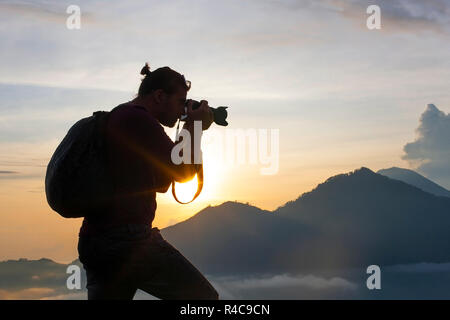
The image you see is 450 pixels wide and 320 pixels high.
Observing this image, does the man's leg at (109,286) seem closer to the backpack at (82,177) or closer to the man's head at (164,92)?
the backpack at (82,177)

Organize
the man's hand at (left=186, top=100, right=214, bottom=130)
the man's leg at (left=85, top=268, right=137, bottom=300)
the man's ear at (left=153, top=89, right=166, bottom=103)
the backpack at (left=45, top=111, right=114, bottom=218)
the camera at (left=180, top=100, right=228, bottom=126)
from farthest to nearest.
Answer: the camera at (left=180, top=100, right=228, bottom=126), the man's hand at (left=186, top=100, right=214, bottom=130), the man's ear at (left=153, top=89, right=166, bottom=103), the man's leg at (left=85, top=268, right=137, bottom=300), the backpack at (left=45, top=111, right=114, bottom=218)

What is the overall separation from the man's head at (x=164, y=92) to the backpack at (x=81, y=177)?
0.44 meters

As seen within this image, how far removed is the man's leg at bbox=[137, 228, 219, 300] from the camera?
14.0ft

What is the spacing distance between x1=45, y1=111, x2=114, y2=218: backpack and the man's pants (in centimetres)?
24

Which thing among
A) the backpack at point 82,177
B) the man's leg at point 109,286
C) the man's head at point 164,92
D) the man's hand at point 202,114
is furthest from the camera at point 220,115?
the man's leg at point 109,286

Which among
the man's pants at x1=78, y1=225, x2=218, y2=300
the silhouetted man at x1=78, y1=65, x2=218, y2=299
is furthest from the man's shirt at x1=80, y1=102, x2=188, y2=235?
the man's pants at x1=78, y1=225, x2=218, y2=300

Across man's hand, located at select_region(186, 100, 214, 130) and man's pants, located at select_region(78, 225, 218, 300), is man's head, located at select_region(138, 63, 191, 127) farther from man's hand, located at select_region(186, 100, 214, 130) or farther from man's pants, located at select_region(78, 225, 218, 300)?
man's pants, located at select_region(78, 225, 218, 300)

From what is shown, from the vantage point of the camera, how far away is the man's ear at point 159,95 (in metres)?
4.43

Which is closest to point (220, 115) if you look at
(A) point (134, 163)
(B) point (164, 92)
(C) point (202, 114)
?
(C) point (202, 114)

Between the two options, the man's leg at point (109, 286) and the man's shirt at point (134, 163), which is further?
the man's leg at point (109, 286)
